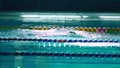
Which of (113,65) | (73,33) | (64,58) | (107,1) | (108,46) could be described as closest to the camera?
(113,65)

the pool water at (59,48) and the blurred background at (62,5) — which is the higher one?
the blurred background at (62,5)

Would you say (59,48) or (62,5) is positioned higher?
(62,5)

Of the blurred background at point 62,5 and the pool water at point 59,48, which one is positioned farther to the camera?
the blurred background at point 62,5

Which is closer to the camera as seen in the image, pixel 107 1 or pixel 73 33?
pixel 73 33

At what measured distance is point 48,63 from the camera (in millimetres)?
3635

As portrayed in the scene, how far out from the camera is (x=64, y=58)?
12.5ft

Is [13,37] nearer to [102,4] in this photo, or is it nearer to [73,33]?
[73,33]

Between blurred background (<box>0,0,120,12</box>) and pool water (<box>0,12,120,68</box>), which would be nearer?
pool water (<box>0,12,120,68</box>)

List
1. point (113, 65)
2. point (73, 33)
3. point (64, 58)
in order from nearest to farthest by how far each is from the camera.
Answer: point (113, 65) < point (64, 58) < point (73, 33)

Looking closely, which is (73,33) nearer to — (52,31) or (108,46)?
Answer: (52,31)

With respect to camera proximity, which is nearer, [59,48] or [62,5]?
[59,48]

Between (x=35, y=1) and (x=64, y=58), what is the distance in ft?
18.6

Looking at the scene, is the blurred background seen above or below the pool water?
above

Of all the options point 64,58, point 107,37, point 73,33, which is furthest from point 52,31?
point 64,58
